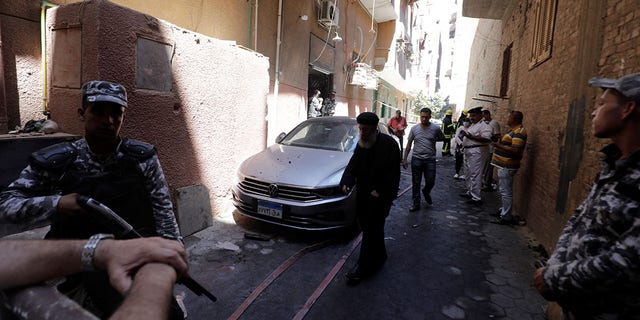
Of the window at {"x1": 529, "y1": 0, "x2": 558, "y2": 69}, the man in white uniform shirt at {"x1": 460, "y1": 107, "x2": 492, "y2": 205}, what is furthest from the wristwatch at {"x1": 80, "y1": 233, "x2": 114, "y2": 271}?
the man in white uniform shirt at {"x1": 460, "y1": 107, "x2": 492, "y2": 205}

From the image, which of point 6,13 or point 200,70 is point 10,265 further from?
point 200,70

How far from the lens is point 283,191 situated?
4449 mm

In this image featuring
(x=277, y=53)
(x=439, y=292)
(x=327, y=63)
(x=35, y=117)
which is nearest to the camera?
(x=439, y=292)

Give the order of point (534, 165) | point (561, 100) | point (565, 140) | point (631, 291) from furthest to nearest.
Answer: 1. point (534, 165)
2. point (561, 100)
3. point (565, 140)
4. point (631, 291)

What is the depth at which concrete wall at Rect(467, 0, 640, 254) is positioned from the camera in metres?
3.11

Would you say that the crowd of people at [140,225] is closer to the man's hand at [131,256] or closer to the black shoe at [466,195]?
the man's hand at [131,256]

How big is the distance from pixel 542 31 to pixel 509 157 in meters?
2.21

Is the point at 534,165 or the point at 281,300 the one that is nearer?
the point at 281,300

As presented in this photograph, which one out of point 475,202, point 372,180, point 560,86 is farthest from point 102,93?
point 475,202

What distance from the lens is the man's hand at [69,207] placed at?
4.90 ft

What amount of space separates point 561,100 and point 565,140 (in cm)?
62

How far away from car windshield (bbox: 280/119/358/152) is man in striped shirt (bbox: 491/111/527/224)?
243 cm

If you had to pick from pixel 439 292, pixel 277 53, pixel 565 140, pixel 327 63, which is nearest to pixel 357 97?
pixel 327 63

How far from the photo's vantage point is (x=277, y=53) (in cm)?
841
